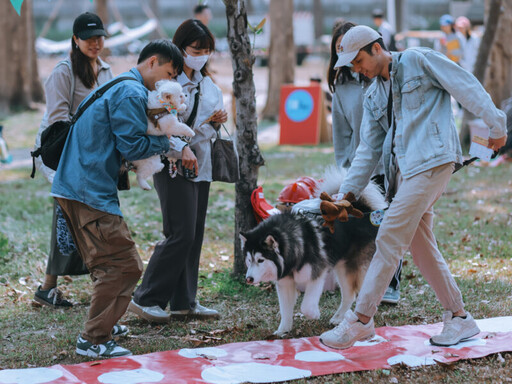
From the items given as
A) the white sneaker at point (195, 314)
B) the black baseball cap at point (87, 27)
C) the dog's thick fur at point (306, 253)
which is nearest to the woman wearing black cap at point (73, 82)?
the black baseball cap at point (87, 27)

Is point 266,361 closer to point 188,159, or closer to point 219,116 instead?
point 188,159

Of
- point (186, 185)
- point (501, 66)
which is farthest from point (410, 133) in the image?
point (501, 66)

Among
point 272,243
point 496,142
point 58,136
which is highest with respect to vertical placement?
point 58,136

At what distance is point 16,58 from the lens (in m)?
18.2

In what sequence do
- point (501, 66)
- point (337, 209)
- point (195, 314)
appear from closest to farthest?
point (337, 209)
point (195, 314)
point (501, 66)

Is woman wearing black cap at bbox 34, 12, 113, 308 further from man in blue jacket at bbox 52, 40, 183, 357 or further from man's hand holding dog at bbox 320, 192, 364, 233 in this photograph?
man's hand holding dog at bbox 320, 192, 364, 233

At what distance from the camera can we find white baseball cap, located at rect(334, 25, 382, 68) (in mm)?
3879

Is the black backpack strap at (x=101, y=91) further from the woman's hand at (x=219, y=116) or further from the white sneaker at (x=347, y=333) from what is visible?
the white sneaker at (x=347, y=333)

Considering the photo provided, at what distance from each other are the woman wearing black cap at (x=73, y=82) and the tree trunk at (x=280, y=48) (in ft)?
41.0

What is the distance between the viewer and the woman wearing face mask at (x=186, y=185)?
4.69 metres

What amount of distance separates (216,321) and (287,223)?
1.04 metres

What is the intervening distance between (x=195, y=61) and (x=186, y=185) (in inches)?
35.4

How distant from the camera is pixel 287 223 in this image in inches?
178

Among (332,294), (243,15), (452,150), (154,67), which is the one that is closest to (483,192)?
(332,294)
